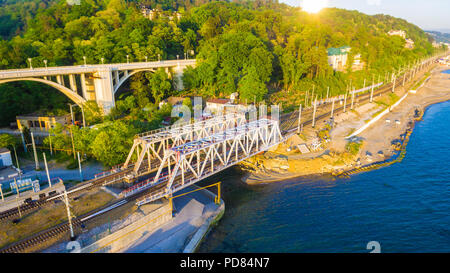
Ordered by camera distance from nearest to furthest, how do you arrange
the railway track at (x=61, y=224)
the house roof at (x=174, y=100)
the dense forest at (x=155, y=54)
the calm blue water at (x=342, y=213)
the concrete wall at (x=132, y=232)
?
the railway track at (x=61, y=224) < the concrete wall at (x=132, y=232) < the calm blue water at (x=342, y=213) < the dense forest at (x=155, y=54) < the house roof at (x=174, y=100)

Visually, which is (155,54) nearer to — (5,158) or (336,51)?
(5,158)

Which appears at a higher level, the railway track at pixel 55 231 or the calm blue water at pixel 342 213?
the railway track at pixel 55 231

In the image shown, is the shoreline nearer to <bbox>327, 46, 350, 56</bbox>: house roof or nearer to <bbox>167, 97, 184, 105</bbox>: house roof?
<bbox>327, 46, 350, 56</bbox>: house roof

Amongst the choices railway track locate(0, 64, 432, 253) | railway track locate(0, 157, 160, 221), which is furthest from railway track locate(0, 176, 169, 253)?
railway track locate(0, 157, 160, 221)

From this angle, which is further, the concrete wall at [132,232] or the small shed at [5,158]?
the small shed at [5,158]

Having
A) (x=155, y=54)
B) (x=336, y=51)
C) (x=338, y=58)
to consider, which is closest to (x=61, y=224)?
(x=155, y=54)

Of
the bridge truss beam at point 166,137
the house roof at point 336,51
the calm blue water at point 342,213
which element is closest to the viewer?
the calm blue water at point 342,213

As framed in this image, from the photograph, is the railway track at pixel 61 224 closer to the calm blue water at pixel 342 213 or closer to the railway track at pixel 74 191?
the railway track at pixel 74 191

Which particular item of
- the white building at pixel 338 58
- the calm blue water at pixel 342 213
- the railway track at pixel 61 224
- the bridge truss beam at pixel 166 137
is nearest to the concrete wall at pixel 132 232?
the railway track at pixel 61 224
